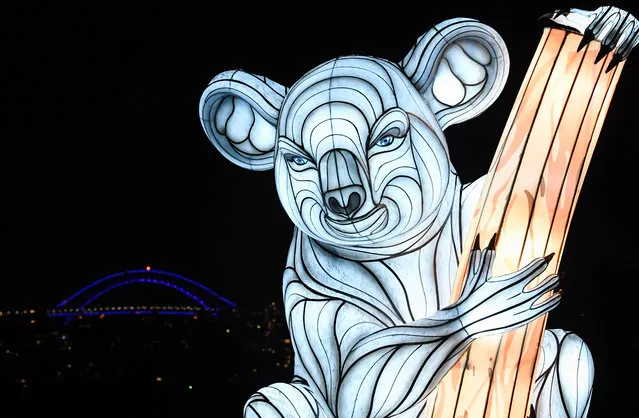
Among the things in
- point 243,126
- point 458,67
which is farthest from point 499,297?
point 243,126

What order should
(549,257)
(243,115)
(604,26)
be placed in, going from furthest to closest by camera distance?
1. (243,115)
2. (604,26)
3. (549,257)

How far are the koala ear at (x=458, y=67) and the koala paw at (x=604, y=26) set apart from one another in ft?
0.72

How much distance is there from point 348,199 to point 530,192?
55 cm

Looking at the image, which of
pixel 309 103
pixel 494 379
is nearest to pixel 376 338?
pixel 494 379

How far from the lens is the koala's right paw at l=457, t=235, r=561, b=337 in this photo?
264cm

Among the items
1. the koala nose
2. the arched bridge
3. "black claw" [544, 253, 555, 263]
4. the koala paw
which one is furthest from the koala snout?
the arched bridge

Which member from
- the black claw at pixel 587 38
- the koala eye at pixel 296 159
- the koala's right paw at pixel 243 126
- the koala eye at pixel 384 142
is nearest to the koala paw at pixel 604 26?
the black claw at pixel 587 38

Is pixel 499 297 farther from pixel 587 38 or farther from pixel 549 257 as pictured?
pixel 587 38

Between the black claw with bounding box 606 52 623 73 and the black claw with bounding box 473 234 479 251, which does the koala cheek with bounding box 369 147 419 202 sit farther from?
the black claw with bounding box 606 52 623 73

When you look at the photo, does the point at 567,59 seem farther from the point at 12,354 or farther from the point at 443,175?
the point at 12,354

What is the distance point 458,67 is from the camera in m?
2.99

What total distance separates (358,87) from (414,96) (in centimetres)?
19

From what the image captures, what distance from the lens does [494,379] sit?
2.75 meters

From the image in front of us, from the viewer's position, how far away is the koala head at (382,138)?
288cm
